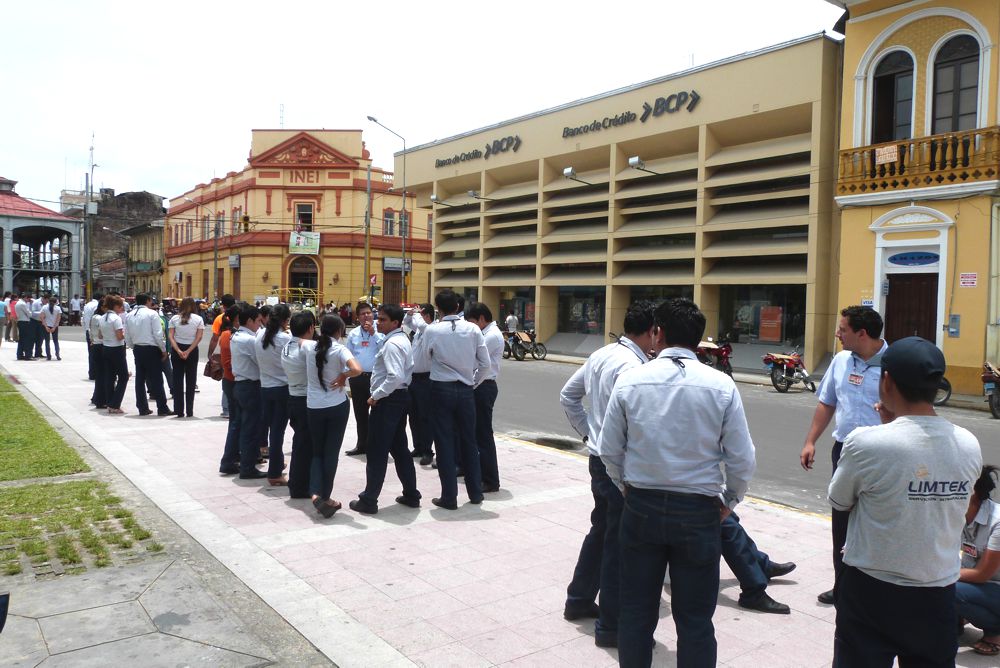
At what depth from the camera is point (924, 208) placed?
17.6m

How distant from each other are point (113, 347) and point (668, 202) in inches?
766

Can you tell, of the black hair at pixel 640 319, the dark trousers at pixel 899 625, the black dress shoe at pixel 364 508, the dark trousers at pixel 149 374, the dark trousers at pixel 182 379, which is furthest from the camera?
the dark trousers at pixel 182 379

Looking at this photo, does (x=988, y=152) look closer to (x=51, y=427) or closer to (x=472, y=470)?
(x=472, y=470)

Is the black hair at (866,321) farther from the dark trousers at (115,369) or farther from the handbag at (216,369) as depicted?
the dark trousers at (115,369)

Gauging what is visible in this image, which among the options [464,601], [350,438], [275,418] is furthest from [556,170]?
[464,601]

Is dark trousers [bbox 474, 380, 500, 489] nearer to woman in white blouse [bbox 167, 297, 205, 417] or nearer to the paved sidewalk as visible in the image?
the paved sidewalk

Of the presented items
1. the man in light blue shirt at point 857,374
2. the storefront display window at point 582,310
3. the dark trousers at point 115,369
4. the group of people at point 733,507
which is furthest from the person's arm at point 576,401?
the storefront display window at point 582,310

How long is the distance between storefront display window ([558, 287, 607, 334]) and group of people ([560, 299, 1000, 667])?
25.4 meters

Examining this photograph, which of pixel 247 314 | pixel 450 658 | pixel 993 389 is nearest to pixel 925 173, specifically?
pixel 993 389

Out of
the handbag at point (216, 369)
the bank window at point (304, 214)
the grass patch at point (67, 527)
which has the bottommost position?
the grass patch at point (67, 527)

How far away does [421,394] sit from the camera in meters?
7.64

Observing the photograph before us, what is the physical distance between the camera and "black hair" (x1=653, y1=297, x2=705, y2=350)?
3.33 meters

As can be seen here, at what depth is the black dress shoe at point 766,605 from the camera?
4594 mm

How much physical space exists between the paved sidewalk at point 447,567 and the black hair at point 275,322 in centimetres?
144
